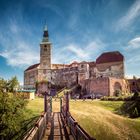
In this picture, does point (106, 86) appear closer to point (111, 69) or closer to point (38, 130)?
point (111, 69)

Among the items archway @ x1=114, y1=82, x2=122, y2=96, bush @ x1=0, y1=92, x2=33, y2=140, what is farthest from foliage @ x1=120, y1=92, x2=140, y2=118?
bush @ x1=0, y1=92, x2=33, y2=140

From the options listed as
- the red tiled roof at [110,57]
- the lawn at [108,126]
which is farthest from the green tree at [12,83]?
the red tiled roof at [110,57]

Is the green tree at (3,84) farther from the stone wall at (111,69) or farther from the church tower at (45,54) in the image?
the church tower at (45,54)

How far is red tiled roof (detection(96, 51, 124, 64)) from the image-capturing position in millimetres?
62219

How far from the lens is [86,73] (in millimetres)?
65312

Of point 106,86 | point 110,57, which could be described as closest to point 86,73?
point 110,57

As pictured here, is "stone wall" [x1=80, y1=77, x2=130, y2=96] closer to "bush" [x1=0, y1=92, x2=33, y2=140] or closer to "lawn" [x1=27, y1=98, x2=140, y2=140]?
"lawn" [x1=27, y1=98, x2=140, y2=140]

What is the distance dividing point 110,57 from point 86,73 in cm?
889

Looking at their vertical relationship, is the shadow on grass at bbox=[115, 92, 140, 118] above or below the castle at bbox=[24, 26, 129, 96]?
below

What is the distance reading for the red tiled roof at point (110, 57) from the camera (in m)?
62.2

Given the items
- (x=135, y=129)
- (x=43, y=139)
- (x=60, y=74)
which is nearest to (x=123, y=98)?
(x=135, y=129)

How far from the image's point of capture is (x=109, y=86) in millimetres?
47938

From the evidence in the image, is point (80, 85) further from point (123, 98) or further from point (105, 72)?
point (123, 98)

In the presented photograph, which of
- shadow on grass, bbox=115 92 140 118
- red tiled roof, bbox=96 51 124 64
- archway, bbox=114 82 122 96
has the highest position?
red tiled roof, bbox=96 51 124 64
